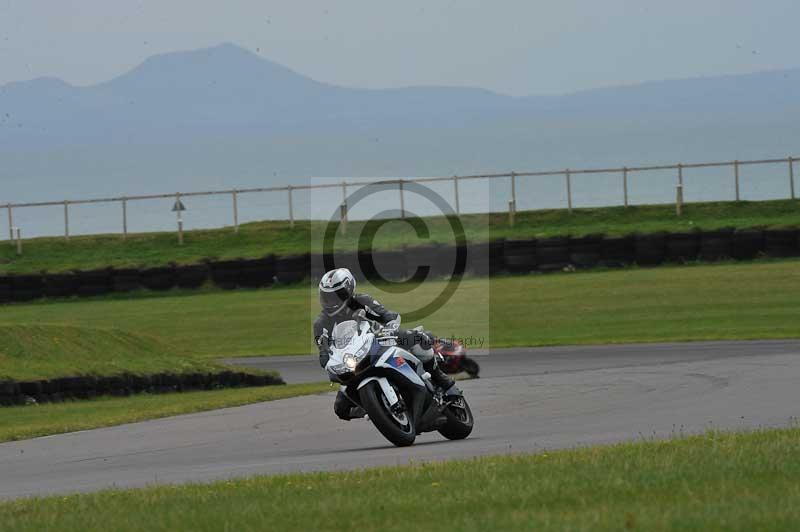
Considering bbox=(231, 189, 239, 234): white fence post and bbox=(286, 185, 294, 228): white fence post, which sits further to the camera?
bbox=(231, 189, 239, 234): white fence post

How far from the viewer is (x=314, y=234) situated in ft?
155

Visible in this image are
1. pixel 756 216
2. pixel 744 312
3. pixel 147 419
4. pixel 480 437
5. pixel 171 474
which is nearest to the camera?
pixel 171 474

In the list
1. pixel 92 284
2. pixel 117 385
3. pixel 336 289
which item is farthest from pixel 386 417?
pixel 92 284

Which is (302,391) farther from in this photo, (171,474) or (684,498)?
(684,498)

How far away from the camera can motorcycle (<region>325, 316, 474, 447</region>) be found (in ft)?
39.6

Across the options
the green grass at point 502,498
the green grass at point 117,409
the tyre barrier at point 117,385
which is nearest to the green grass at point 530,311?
the tyre barrier at point 117,385

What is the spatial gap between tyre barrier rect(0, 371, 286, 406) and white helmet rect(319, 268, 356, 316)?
901 cm

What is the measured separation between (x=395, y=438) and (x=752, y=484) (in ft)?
14.3

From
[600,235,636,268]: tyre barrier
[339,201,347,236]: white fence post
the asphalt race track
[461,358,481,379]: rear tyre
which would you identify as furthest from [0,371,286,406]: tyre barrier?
[339,201,347,236]: white fence post

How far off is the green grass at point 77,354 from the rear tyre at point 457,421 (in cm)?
889

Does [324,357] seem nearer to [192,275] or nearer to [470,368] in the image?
[470,368]

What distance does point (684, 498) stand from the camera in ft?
26.7

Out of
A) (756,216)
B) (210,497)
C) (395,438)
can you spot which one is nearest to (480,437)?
(395,438)

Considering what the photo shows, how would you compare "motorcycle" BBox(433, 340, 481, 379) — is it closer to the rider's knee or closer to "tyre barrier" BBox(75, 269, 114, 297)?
the rider's knee
